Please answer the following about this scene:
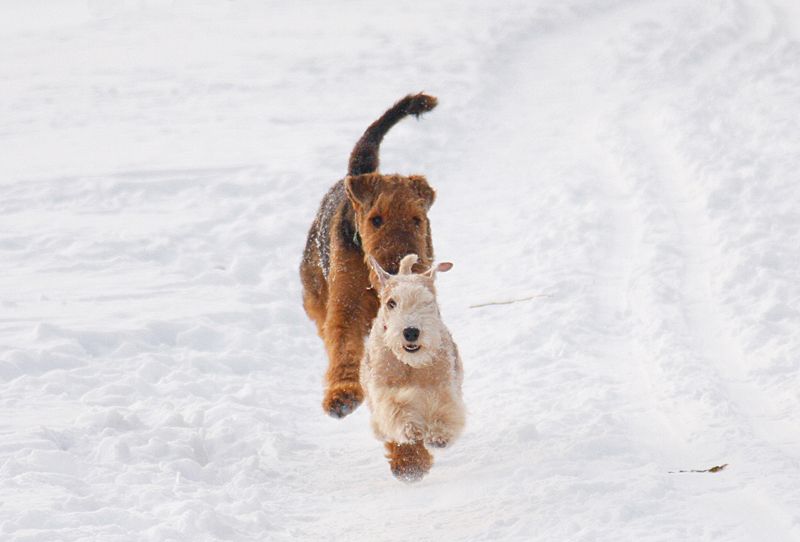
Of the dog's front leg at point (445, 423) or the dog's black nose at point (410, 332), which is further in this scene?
the dog's front leg at point (445, 423)

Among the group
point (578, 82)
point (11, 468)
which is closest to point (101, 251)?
point (11, 468)

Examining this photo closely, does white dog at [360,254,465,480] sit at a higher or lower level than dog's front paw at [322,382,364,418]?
higher

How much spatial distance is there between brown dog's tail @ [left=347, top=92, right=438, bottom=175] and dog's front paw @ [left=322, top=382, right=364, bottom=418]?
Result: 5.19ft

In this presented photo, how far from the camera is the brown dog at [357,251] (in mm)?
4625

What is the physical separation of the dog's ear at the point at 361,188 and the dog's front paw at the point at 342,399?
Result: 0.89m

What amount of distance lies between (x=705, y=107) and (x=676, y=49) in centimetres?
334

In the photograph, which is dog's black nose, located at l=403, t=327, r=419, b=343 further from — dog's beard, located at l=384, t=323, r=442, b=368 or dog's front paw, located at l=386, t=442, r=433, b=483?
dog's front paw, located at l=386, t=442, r=433, b=483

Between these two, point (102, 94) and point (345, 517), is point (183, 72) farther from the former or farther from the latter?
point (345, 517)

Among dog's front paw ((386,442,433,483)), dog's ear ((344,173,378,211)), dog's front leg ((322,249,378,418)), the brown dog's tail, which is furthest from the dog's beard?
the brown dog's tail

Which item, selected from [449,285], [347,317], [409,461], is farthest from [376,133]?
[409,461]

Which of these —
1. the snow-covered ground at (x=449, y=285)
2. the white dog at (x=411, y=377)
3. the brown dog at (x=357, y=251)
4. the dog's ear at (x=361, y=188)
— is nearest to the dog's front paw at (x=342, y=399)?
the brown dog at (x=357, y=251)

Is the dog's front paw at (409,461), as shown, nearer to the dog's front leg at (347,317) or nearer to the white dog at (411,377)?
the white dog at (411,377)

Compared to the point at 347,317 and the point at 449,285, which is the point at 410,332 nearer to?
the point at 347,317

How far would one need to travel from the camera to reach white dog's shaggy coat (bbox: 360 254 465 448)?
414 cm
